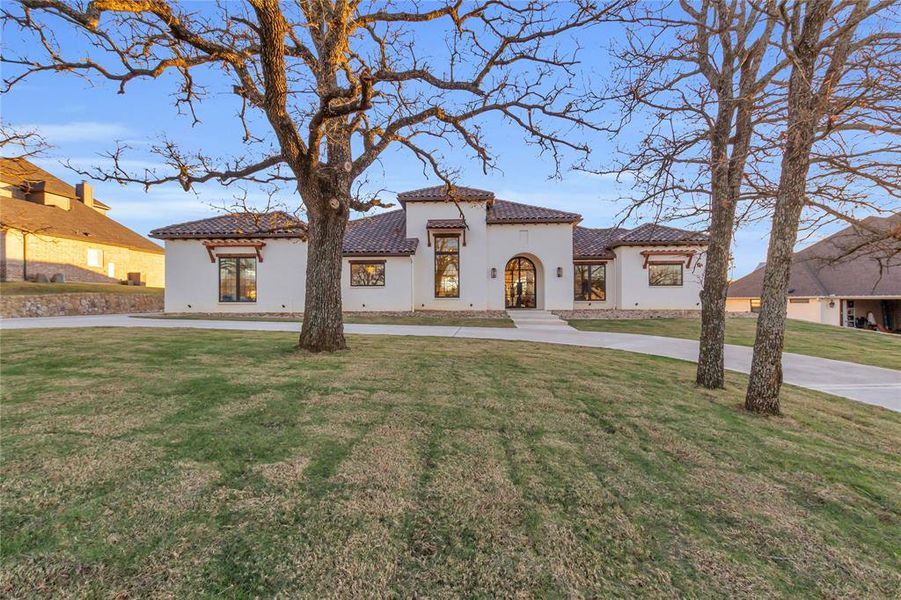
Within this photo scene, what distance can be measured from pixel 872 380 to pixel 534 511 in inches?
367

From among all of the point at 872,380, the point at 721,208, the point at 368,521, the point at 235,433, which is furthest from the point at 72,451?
the point at 872,380

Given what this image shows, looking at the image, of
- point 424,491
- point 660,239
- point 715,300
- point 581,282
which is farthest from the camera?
point 581,282

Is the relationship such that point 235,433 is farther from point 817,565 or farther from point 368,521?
point 817,565

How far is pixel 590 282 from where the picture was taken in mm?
20469

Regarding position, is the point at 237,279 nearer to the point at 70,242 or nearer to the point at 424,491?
the point at 70,242

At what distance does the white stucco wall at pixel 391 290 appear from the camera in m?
18.3

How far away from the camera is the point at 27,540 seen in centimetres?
207

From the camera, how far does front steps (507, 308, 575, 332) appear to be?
1401cm

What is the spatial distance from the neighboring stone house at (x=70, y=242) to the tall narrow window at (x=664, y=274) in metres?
29.4

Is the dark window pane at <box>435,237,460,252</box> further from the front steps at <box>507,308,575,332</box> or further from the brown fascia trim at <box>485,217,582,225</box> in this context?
the front steps at <box>507,308,575,332</box>

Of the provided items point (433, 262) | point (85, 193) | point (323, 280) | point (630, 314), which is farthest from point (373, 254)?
point (85, 193)

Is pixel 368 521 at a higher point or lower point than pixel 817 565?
higher

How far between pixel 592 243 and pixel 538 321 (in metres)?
8.12

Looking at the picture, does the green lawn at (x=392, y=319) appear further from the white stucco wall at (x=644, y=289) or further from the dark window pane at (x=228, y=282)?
the white stucco wall at (x=644, y=289)
